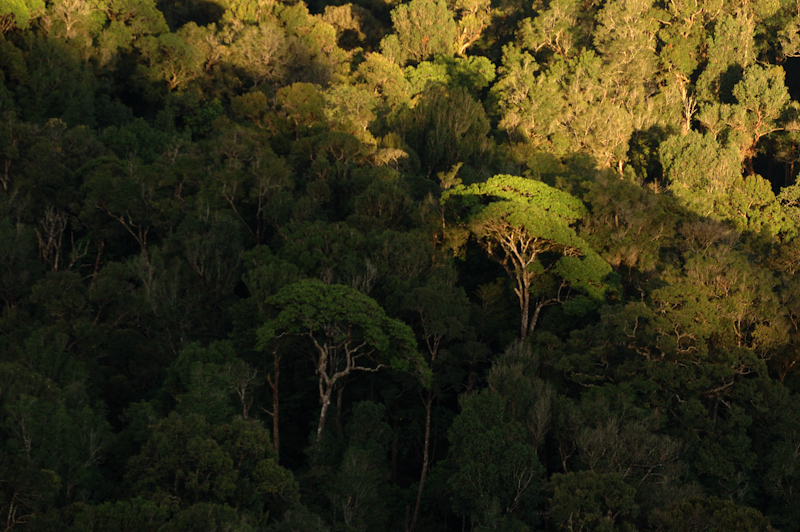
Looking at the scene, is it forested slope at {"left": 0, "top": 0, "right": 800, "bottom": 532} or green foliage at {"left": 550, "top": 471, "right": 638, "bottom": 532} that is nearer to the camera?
green foliage at {"left": 550, "top": 471, "right": 638, "bottom": 532}

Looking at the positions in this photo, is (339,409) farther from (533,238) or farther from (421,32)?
(421,32)

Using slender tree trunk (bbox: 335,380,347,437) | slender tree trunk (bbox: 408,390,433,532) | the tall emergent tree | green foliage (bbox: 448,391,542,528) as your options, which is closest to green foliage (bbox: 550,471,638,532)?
green foliage (bbox: 448,391,542,528)

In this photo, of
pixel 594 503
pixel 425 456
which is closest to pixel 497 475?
pixel 594 503

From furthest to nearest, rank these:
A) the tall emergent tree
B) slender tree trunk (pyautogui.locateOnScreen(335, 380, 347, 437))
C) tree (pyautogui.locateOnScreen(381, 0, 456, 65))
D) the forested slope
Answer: tree (pyautogui.locateOnScreen(381, 0, 456, 65)), the tall emergent tree, slender tree trunk (pyautogui.locateOnScreen(335, 380, 347, 437)), the forested slope

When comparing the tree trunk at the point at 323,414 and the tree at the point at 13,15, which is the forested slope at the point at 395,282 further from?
the tree at the point at 13,15

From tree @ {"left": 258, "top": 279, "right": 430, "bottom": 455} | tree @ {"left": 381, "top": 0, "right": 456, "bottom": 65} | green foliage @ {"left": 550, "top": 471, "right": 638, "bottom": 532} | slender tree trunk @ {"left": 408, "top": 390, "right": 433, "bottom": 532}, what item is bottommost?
slender tree trunk @ {"left": 408, "top": 390, "right": 433, "bottom": 532}

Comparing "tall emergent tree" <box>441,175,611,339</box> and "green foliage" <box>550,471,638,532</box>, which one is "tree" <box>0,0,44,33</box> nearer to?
"tall emergent tree" <box>441,175,611,339</box>

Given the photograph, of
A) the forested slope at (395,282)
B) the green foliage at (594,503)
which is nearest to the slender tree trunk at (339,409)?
the forested slope at (395,282)

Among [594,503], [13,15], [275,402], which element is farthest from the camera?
[13,15]
